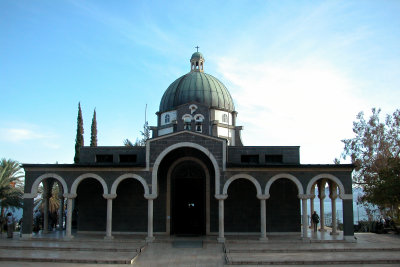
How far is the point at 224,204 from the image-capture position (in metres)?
28.8

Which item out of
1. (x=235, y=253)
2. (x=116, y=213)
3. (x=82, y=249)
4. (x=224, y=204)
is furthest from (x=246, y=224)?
(x=82, y=249)

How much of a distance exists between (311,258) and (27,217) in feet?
58.3

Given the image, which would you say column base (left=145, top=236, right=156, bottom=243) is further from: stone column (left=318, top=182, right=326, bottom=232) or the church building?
stone column (left=318, top=182, right=326, bottom=232)

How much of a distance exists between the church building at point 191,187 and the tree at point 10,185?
5.68m

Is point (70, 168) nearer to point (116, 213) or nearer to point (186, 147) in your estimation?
point (116, 213)

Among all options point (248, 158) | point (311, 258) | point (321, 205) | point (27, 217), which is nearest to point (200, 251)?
point (311, 258)

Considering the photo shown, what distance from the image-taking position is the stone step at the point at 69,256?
63.5ft

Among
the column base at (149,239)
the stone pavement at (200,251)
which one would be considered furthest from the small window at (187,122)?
the column base at (149,239)

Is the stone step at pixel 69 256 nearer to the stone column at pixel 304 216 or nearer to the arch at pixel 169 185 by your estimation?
the arch at pixel 169 185

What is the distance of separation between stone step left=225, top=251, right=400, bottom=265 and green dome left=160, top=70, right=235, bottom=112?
15780 mm

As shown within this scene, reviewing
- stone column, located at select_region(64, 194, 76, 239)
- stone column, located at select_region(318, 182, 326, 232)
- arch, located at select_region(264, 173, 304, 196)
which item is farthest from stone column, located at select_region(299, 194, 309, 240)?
stone column, located at select_region(64, 194, 76, 239)

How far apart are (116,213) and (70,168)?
15.6ft

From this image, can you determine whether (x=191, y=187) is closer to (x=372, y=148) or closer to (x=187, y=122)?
(x=187, y=122)

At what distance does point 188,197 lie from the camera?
29422mm
